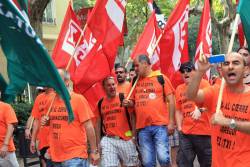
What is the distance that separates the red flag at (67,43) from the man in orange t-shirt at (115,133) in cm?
83

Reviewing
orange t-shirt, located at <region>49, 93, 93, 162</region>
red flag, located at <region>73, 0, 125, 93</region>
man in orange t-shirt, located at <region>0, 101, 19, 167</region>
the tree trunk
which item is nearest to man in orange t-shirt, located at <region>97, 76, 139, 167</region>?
red flag, located at <region>73, 0, 125, 93</region>

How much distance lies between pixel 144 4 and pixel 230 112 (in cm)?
2340

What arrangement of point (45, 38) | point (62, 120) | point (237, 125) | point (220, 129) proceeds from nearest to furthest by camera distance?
1. point (237, 125)
2. point (220, 129)
3. point (62, 120)
4. point (45, 38)

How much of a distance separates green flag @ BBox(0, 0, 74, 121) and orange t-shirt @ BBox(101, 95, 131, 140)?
324 cm

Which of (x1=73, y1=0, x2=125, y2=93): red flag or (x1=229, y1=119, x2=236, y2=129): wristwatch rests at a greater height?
(x1=73, y1=0, x2=125, y2=93): red flag

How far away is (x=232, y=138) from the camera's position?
4902mm

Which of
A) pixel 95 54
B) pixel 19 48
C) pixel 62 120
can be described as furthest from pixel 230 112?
pixel 95 54

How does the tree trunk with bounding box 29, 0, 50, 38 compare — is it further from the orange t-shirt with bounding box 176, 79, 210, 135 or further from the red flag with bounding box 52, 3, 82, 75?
the orange t-shirt with bounding box 176, 79, 210, 135

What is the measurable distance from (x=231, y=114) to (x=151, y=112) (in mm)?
3076

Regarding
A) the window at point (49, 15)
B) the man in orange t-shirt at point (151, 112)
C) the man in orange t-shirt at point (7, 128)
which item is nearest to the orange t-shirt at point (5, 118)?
the man in orange t-shirt at point (7, 128)

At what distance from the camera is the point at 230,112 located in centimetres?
495

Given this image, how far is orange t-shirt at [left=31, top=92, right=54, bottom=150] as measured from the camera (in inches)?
301

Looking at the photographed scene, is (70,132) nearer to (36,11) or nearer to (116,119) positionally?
(116,119)

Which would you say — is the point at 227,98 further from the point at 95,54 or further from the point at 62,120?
the point at 95,54
